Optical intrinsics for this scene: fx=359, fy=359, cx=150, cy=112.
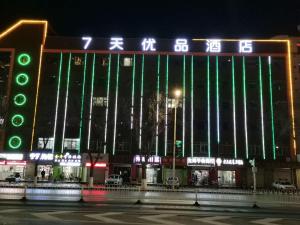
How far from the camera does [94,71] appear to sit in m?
57.5

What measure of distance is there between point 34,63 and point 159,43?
20.1 meters

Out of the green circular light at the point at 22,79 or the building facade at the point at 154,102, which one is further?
the green circular light at the point at 22,79

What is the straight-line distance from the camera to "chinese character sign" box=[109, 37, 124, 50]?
5756 cm

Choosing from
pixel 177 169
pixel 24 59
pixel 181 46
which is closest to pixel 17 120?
pixel 24 59

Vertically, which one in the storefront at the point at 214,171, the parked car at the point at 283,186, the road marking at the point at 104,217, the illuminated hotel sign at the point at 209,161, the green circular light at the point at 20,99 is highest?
the green circular light at the point at 20,99

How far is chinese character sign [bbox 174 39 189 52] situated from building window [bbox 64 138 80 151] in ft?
69.6

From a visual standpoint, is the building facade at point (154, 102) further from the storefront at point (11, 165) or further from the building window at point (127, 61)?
the storefront at point (11, 165)

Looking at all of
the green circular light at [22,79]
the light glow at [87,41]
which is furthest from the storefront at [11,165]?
the light glow at [87,41]

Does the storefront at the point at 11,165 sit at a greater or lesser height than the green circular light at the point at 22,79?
lesser

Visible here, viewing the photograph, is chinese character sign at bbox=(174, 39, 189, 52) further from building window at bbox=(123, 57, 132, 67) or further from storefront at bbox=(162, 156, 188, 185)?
storefront at bbox=(162, 156, 188, 185)

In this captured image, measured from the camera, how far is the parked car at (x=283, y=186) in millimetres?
45734

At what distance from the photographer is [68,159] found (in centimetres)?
5222

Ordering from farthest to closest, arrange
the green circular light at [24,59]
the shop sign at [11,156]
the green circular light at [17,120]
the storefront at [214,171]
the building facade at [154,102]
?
the green circular light at [24,59] → the green circular light at [17,120] → the building facade at [154,102] → the shop sign at [11,156] → the storefront at [214,171]

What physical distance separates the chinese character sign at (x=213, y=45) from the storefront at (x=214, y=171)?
686 inches
